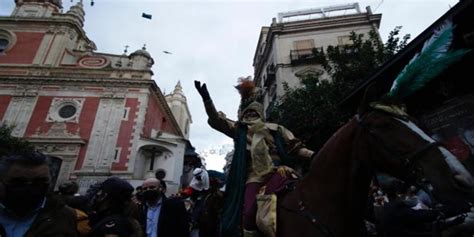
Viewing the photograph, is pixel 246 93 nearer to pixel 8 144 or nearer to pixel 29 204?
pixel 29 204

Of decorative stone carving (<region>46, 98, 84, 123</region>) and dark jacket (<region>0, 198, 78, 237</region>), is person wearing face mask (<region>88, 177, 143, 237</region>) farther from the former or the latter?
decorative stone carving (<region>46, 98, 84, 123</region>)

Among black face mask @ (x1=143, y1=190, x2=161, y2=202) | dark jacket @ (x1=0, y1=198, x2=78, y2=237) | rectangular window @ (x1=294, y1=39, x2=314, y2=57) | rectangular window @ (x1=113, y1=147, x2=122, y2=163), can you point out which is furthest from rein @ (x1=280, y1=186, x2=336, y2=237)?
rectangular window @ (x1=113, y1=147, x2=122, y2=163)

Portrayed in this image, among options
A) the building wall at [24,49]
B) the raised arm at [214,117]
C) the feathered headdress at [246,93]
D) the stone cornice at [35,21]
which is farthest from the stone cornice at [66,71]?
the raised arm at [214,117]

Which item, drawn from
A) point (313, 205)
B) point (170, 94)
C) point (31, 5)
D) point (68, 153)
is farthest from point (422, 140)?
point (170, 94)

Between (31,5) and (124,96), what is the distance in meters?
16.8

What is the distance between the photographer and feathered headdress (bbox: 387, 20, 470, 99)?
182cm

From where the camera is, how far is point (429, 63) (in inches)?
73.4

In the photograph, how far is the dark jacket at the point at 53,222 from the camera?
1.82 m

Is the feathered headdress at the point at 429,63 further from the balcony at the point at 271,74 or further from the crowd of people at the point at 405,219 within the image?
the balcony at the point at 271,74

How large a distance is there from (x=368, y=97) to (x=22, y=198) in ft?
8.88

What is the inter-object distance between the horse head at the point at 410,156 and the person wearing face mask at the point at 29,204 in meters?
2.30

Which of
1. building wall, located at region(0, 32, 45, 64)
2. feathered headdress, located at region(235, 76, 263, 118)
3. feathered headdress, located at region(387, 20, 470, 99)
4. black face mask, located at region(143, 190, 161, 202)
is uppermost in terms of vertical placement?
building wall, located at region(0, 32, 45, 64)

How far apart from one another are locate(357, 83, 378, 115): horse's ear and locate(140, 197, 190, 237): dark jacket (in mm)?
3321

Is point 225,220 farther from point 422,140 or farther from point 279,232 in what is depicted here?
point 422,140
